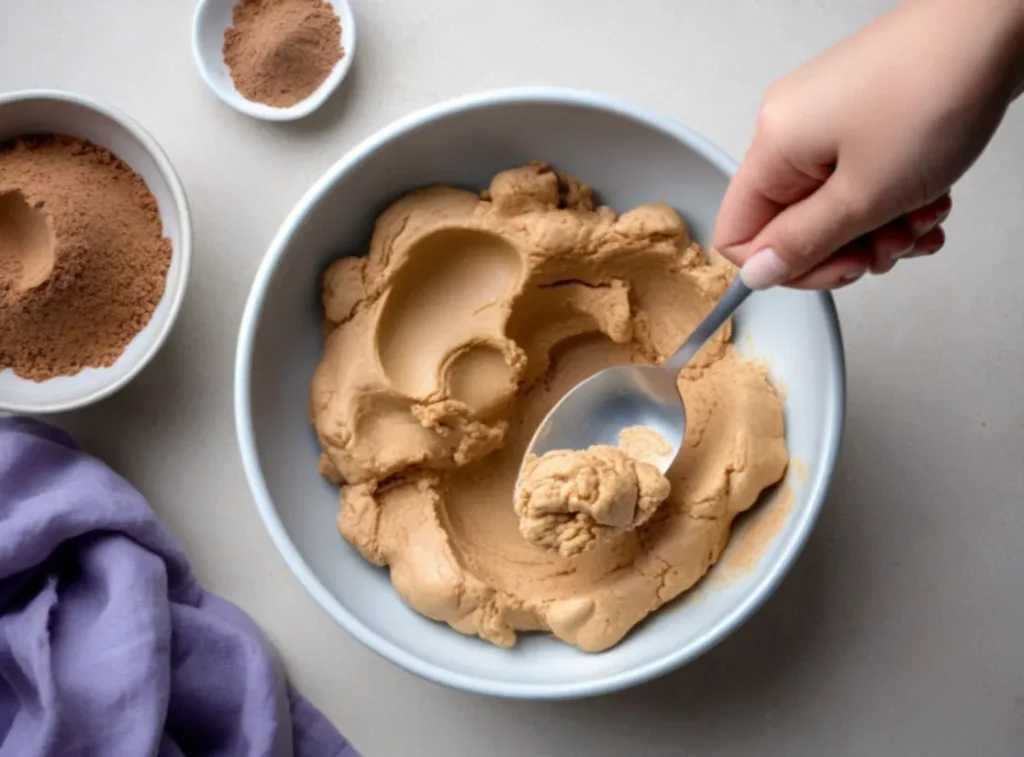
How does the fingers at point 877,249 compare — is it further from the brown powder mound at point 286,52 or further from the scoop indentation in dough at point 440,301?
the brown powder mound at point 286,52

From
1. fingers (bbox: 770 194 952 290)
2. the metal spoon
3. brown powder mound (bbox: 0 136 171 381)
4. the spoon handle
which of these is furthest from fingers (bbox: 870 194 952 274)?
brown powder mound (bbox: 0 136 171 381)

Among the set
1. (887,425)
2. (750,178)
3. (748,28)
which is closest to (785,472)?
(887,425)

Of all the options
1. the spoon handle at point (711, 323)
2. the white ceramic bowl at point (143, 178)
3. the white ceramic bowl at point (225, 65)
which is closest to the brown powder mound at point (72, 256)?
the white ceramic bowl at point (143, 178)

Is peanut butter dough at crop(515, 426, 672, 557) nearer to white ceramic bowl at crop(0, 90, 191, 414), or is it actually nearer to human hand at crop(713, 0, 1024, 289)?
human hand at crop(713, 0, 1024, 289)

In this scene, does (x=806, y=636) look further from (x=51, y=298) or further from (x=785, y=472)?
(x=51, y=298)

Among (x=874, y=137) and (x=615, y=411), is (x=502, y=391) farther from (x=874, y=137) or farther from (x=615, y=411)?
(x=874, y=137)

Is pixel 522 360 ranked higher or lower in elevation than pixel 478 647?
higher
